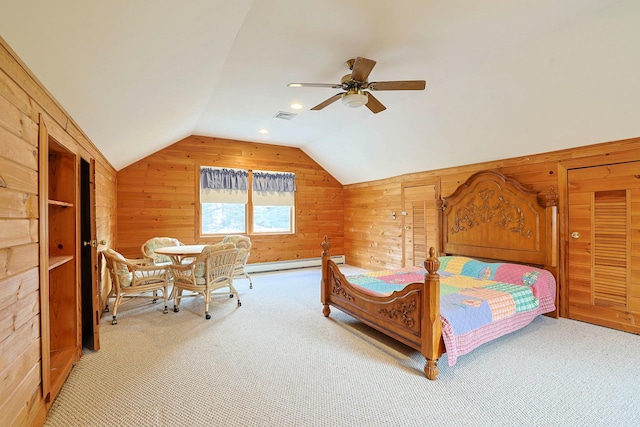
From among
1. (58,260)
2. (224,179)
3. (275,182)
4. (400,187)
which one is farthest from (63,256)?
(400,187)

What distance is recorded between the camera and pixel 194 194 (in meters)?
5.83

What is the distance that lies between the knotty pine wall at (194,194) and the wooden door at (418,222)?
211 centimetres

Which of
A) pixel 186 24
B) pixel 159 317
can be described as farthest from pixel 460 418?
pixel 159 317

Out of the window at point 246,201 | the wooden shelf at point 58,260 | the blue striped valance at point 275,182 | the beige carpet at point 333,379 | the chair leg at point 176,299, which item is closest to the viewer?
the beige carpet at point 333,379

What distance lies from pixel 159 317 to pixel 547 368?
397 cm

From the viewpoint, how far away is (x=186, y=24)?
1.92 m

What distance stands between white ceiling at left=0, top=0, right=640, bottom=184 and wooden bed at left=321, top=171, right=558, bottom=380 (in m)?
0.61

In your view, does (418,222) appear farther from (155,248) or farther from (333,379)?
(155,248)

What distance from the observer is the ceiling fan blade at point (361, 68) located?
2334 millimetres

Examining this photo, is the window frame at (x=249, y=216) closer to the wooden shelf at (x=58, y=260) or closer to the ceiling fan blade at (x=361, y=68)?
the wooden shelf at (x=58, y=260)

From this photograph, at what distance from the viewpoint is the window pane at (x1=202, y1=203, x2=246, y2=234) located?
19.8ft

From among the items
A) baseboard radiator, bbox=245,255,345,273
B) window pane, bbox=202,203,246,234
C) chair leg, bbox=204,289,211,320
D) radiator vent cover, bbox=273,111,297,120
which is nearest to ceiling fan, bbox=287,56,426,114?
radiator vent cover, bbox=273,111,297,120

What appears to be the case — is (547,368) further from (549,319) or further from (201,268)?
(201,268)

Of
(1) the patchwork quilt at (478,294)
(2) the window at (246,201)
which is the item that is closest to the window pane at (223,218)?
(2) the window at (246,201)
